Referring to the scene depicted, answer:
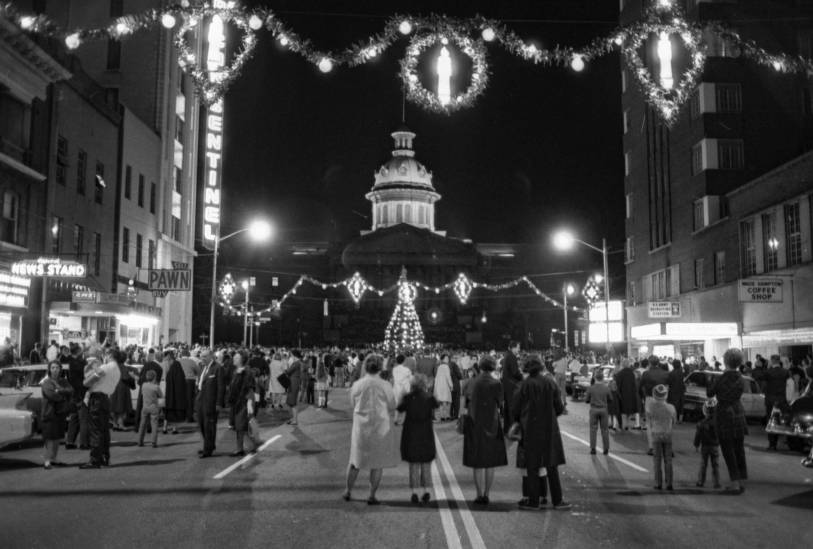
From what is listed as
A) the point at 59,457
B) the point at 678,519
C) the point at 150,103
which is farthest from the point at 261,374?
the point at 150,103

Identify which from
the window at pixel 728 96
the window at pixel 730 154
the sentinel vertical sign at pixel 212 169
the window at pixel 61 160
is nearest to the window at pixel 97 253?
the window at pixel 61 160

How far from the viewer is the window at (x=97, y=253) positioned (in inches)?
1293

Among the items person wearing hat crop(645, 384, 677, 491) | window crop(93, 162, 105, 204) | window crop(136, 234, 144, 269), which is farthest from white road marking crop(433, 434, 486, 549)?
window crop(136, 234, 144, 269)

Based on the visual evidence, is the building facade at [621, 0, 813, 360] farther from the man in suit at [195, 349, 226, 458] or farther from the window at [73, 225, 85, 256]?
the window at [73, 225, 85, 256]

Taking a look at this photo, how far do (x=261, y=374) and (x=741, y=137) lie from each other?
27072 millimetres

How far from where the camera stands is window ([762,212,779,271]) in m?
31.9

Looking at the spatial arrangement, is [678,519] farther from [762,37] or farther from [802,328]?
[762,37]

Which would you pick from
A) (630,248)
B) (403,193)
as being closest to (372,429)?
(630,248)

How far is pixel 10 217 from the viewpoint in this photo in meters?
25.9

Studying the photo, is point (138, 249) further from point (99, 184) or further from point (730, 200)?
point (730, 200)

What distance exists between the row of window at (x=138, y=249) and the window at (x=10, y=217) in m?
9.61

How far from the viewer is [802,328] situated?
94.9 ft

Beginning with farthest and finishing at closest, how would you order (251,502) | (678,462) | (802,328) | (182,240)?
1. (182,240)
2. (802,328)
3. (678,462)
4. (251,502)

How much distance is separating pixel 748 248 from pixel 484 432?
94.0 feet
